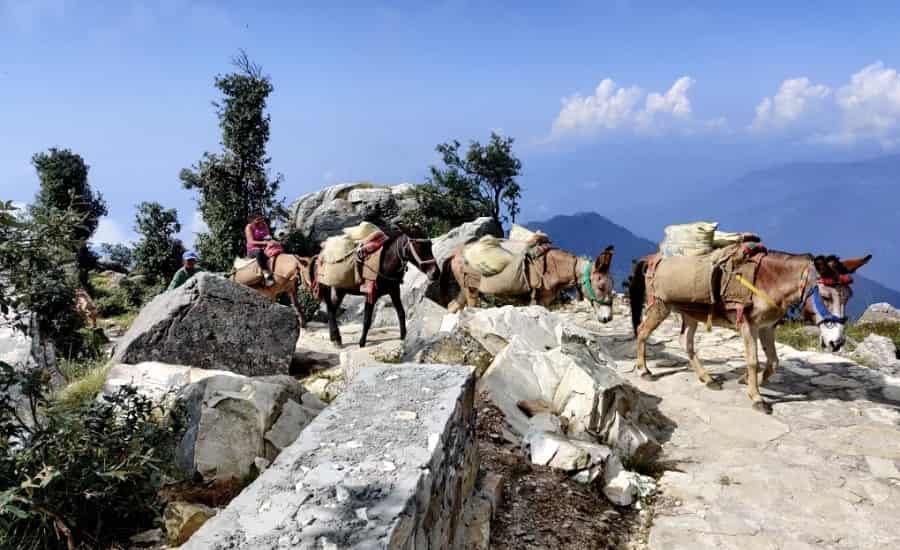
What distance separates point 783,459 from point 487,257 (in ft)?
21.5

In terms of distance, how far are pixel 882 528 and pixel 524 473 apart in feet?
10.8

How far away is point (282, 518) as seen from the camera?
107 inches

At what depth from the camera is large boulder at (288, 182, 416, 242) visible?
76.9 ft

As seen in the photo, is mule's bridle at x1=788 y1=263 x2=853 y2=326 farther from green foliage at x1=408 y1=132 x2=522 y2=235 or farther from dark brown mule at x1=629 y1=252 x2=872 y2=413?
green foliage at x1=408 y1=132 x2=522 y2=235

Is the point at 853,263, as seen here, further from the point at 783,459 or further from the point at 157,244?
the point at 157,244

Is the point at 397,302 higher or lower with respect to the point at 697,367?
higher

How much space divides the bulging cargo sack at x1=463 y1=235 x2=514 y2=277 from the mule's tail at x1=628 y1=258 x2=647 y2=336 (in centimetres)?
245

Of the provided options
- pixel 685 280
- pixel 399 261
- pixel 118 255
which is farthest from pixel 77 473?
pixel 118 255

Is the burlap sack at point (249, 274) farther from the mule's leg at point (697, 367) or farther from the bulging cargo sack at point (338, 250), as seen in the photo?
the mule's leg at point (697, 367)

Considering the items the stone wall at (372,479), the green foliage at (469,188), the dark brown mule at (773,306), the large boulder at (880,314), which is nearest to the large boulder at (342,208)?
the green foliage at (469,188)

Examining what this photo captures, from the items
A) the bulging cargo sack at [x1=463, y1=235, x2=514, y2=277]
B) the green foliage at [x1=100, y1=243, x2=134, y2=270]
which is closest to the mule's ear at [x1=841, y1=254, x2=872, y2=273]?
the bulging cargo sack at [x1=463, y1=235, x2=514, y2=277]

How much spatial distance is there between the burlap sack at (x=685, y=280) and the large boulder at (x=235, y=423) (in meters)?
5.94

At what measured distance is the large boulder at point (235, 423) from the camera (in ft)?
16.1

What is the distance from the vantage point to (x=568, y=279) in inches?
444
